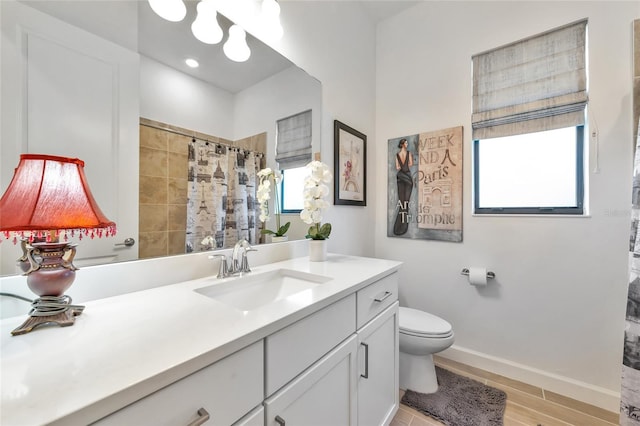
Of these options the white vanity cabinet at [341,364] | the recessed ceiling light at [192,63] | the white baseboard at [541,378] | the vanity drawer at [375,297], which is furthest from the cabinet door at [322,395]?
the white baseboard at [541,378]

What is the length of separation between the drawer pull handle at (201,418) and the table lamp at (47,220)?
398 millimetres

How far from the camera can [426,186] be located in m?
2.08

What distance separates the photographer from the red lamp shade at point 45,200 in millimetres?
525

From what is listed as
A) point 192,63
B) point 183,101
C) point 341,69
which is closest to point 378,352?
point 183,101

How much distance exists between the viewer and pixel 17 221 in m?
0.52

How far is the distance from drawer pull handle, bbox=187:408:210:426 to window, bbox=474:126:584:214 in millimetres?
2065

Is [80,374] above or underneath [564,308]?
above

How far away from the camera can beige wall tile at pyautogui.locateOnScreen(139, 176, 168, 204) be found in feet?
2.93

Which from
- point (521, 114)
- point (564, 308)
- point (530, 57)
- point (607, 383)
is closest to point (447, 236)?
point (564, 308)

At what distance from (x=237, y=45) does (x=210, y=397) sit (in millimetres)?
1407

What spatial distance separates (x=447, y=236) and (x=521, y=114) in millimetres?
977

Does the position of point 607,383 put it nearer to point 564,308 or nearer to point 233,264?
point 564,308

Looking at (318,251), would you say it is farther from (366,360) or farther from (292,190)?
(366,360)

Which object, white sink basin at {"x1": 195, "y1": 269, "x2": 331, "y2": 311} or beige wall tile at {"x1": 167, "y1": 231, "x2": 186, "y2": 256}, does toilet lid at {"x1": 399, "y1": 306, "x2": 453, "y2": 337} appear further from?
beige wall tile at {"x1": 167, "y1": 231, "x2": 186, "y2": 256}
